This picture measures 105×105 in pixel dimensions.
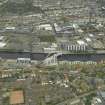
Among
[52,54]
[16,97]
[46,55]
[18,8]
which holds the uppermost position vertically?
[16,97]

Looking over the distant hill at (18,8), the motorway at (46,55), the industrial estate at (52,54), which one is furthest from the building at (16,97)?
the distant hill at (18,8)

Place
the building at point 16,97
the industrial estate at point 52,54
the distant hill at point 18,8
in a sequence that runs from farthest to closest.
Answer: the distant hill at point 18,8 < the industrial estate at point 52,54 < the building at point 16,97

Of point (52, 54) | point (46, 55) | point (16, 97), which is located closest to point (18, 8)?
point (46, 55)

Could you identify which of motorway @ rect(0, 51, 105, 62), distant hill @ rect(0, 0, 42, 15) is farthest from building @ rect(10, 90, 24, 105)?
distant hill @ rect(0, 0, 42, 15)

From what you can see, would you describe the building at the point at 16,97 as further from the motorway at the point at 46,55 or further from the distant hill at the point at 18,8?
the distant hill at the point at 18,8

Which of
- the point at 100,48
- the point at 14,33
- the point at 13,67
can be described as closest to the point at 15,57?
the point at 13,67

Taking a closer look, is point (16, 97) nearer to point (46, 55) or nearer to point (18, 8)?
point (46, 55)

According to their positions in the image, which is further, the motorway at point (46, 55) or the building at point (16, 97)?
the motorway at point (46, 55)

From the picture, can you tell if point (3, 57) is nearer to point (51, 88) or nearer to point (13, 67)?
point (13, 67)

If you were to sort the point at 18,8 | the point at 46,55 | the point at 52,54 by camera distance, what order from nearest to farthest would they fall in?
the point at 52,54, the point at 46,55, the point at 18,8
